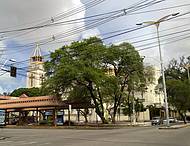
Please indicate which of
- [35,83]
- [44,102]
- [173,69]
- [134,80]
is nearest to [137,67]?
[134,80]

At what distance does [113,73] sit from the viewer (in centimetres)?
5672

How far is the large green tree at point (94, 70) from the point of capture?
49562 millimetres

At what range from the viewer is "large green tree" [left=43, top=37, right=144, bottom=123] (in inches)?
1951

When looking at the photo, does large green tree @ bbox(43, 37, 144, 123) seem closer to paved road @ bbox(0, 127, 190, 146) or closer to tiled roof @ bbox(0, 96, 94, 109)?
tiled roof @ bbox(0, 96, 94, 109)

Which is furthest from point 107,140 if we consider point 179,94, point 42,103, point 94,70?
point 179,94

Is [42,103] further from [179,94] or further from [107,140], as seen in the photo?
[107,140]

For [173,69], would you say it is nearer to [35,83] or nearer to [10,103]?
[10,103]

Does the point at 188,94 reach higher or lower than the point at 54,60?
lower

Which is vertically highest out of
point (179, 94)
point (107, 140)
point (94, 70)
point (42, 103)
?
point (94, 70)

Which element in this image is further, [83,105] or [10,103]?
[10,103]

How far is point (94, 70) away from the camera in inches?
1941

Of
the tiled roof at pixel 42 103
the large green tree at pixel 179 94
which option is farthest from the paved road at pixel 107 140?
the large green tree at pixel 179 94

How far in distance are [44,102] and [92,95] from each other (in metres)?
9.26

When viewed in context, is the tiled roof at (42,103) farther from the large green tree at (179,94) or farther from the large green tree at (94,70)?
the large green tree at (179,94)
